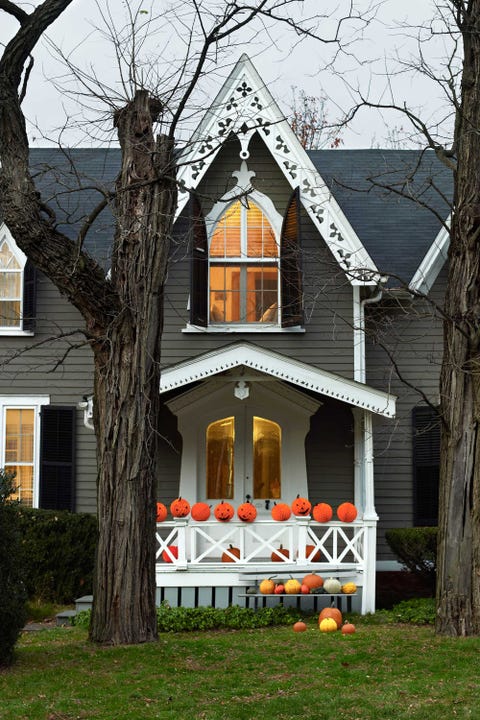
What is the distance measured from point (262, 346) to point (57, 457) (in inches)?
144

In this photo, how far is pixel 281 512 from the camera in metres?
14.9

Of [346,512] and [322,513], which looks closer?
[322,513]

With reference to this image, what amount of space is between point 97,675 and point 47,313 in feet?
28.2

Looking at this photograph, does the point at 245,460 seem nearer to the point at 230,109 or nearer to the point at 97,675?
the point at 230,109

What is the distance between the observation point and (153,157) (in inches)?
453

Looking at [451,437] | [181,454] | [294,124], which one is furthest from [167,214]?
[294,124]

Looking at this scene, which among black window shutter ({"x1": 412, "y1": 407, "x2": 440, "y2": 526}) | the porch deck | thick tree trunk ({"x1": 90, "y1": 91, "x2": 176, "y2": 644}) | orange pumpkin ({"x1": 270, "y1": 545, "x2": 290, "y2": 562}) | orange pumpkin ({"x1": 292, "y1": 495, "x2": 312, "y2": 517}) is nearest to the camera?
thick tree trunk ({"x1": 90, "y1": 91, "x2": 176, "y2": 644})

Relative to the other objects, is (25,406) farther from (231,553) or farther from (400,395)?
(400,395)

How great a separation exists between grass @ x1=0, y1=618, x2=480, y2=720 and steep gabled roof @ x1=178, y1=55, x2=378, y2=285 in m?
6.24

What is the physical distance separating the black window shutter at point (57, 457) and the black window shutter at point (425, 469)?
17.1 feet

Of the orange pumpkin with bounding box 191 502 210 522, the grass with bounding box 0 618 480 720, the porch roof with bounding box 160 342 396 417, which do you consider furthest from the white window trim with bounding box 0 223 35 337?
the grass with bounding box 0 618 480 720

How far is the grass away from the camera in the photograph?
8477 millimetres

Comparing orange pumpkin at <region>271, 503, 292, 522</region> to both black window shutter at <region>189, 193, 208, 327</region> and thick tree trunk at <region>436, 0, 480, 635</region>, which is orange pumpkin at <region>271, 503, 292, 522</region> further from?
thick tree trunk at <region>436, 0, 480, 635</region>

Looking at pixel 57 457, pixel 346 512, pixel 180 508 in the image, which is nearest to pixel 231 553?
pixel 180 508
